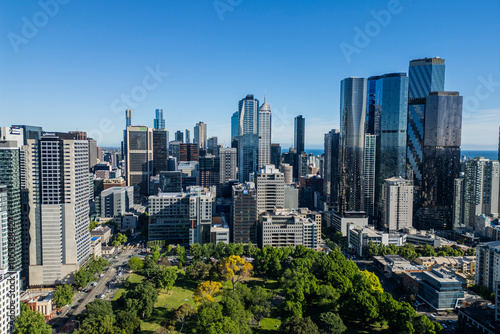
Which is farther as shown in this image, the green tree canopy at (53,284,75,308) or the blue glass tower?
the blue glass tower

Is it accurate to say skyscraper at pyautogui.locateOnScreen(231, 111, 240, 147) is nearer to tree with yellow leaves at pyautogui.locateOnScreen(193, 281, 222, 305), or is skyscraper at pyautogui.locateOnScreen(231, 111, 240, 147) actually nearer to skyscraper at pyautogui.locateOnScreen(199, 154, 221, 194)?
skyscraper at pyautogui.locateOnScreen(199, 154, 221, 194)

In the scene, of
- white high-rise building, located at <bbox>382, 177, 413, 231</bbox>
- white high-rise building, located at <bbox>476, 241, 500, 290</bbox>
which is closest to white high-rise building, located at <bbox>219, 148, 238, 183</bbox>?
white high-rise building, located at <bbox>382, 177, 413, 231</bbox>

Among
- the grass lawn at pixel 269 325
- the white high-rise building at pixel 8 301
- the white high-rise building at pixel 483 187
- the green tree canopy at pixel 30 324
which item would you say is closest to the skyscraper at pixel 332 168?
the white high-rise building at pixel 483 187

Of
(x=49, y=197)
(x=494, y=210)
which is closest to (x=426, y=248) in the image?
(x=494, y=210)

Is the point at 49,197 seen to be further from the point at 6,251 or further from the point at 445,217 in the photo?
the point at 445,217

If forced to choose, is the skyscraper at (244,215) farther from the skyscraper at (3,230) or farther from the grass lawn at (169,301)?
the skyscraper at (3,230)

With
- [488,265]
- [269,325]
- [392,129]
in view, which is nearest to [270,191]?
[392,129]
